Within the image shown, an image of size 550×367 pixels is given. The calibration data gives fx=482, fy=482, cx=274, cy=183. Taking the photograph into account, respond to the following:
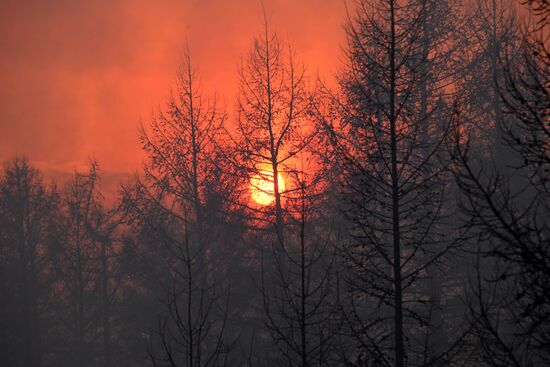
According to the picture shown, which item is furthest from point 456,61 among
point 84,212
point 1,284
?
point 1,284

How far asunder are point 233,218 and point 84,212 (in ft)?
52.6

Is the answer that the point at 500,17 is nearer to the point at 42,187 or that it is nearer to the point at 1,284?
the point at 42,187

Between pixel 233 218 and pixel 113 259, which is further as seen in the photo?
pixel 113 259

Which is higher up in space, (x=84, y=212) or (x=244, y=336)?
(x=84, y=212)

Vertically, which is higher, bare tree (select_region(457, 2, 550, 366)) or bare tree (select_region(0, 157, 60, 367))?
bare tree (select_region(0, 157, 60, 367))

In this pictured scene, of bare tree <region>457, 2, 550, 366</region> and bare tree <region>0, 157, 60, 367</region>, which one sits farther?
bare tree <region>0, 157, 60, 367</region>

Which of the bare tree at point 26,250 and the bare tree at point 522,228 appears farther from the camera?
the bare tree at point 26,250

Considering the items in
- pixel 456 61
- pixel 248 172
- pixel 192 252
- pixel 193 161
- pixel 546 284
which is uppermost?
pixel 456 61

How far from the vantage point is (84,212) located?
2677 cm

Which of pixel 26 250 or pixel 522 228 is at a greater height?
pixel 26 250

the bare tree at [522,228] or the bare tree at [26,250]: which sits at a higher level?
the bare tree at [26,250]

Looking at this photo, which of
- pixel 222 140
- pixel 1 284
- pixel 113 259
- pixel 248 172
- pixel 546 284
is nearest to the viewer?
pixel 546 284

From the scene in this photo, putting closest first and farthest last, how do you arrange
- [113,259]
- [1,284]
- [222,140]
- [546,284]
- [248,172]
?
1. [546,284]
2. [248,172]
3. [222,140]
4. [1,284]
5. [113,259]

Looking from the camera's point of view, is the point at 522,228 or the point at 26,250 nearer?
the point at 522,228
